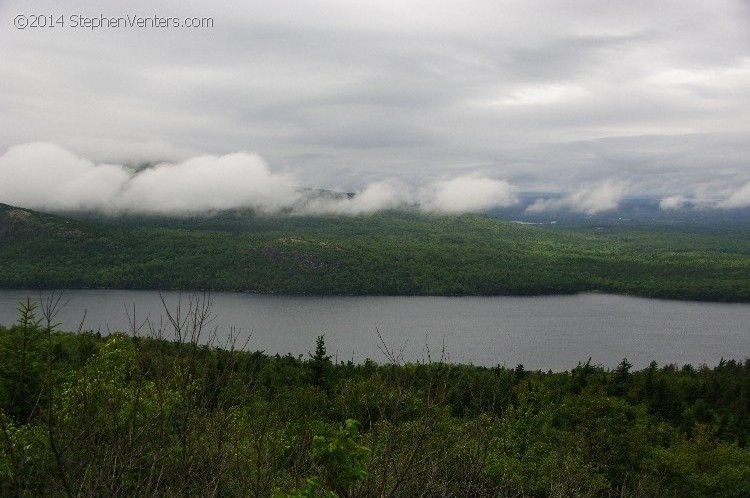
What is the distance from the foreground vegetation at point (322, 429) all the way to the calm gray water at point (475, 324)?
18711 millimetres

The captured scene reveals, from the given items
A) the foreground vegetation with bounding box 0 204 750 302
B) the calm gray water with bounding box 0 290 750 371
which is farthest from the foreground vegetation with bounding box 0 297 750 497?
the foreground vegetation with bounding box 0 204 750 302

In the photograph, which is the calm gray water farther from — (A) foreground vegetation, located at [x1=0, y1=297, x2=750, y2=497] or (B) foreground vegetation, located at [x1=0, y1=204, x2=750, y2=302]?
(A) foreground vegetation, located at [x1=0, y1=297, x2=750, y2=497]

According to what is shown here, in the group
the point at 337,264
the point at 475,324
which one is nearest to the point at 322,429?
the point at 475,324

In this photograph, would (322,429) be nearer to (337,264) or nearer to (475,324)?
(475,324)

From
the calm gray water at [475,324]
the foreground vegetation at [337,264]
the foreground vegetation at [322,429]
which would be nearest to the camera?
the foreground vegetation at [322,429]

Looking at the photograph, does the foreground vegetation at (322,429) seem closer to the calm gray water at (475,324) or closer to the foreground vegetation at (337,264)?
the calm gray water at (475,324)

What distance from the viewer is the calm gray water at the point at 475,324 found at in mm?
55781

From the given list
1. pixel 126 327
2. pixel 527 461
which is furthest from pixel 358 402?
pixel 126 327

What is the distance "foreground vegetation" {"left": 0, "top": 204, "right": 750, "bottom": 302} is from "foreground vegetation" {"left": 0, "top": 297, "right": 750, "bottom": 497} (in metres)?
59.6

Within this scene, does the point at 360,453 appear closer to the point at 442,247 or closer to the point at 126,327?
the point at 126,327

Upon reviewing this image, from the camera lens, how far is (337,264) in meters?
109

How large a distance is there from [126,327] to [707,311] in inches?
3089

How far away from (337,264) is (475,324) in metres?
44.3

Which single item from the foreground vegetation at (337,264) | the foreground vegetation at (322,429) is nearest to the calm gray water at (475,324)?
the foreground vegetation at (337,264)
